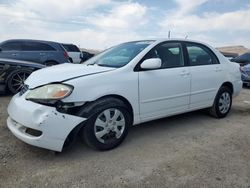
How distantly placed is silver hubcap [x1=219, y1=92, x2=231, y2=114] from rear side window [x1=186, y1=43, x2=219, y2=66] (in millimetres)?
692

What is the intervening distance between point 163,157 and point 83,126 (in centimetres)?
109

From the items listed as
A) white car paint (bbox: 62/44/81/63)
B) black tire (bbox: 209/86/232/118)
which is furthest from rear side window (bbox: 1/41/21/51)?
black tire (bbox: 209/86/232/118)

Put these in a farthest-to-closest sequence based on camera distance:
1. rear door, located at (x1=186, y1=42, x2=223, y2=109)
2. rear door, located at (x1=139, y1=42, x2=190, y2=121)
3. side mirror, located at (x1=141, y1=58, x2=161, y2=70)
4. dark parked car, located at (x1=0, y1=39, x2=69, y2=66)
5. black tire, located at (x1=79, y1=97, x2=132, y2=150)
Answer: dark parked car, located at (x1=0, y1=39, x2=69, y2=66), rear door, located at (x1=186, y1=42, x2=223, y2=109), rear door, located at (x1=139, y1=42, x2=190, y2=121), side mirror, located at (x1=141, y1=58, x2=161, y2=70), black tire, located at (x1=79, y1=97, x2=132, y2=150)

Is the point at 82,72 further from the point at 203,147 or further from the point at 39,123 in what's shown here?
the point at 203,147

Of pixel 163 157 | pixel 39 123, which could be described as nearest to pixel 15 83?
pixel 39 123

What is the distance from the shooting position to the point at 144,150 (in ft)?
11.3

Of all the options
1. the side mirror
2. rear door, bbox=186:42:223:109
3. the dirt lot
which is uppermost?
the side mirror

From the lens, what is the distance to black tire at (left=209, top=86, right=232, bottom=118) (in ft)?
15.9

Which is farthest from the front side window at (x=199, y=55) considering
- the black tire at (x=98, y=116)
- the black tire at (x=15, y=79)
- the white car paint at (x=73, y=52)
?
the white car paint at (x=73, y=52)

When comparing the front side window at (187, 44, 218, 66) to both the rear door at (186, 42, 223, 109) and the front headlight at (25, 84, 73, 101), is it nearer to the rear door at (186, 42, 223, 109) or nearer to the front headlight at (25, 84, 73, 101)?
the rear door at (186, 42, 223, 109)

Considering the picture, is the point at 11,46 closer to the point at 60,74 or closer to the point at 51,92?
the point at 60,74

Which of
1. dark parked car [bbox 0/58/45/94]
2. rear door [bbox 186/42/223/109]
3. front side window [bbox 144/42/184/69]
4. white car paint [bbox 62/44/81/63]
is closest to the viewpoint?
front side window [bbox 144/42/184/69]

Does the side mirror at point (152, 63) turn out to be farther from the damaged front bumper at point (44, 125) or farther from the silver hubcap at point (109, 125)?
A: the damaged front bumper at point (44, 125)

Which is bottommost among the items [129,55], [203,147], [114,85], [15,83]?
[203,147]
